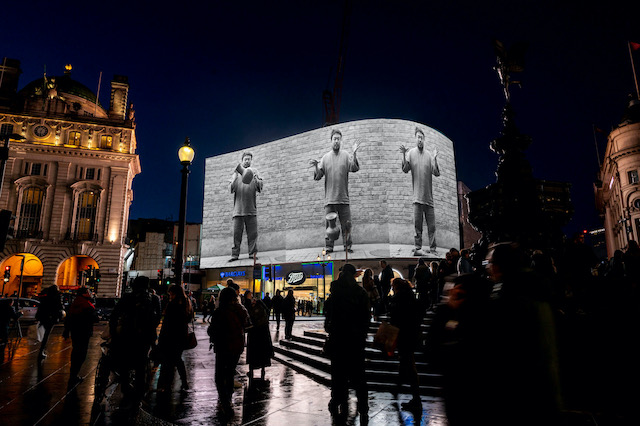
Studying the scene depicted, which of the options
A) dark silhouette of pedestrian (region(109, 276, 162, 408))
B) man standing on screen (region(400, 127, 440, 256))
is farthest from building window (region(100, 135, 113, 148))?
dark silhouette of pedestrian (region(109, 276, 162, 408))

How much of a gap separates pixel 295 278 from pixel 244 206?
8510 millimetres

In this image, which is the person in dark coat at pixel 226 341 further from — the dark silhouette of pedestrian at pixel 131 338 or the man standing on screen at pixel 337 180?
the man standing on screen at pixel 337 180

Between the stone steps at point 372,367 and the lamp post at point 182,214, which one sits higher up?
the lamp post at point 182,214

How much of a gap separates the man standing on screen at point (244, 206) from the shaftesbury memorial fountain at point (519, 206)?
29.0m

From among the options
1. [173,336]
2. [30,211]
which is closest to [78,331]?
[173,336]

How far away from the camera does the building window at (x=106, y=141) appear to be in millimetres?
46875

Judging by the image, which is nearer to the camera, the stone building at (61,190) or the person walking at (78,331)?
the person walking at (78,331)

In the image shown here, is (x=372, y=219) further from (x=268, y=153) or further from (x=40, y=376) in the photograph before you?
(x=40, y=376)

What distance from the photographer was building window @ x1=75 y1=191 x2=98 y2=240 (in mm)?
43844

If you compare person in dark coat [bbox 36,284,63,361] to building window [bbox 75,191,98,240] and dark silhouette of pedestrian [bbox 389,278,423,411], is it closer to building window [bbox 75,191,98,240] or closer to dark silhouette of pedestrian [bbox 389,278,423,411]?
dark silhouette of pedestrian [bbox 389,278,423,411]

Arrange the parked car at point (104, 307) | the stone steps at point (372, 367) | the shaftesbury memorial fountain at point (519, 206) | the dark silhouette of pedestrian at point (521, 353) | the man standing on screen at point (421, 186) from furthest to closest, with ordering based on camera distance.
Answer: the man standing on screen at point (421, 186), the parked car at point (104, 307), the shaftesbury memorial fountain at point (519, 206), the stone steps at point (372, 367), the dark silhouette of pedestrian at point (521, 353)

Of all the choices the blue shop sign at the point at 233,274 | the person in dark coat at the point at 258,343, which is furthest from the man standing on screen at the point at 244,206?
the person in dark coat at the point at 258,343

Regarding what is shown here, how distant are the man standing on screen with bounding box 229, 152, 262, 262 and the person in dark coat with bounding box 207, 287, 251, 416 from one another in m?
31.1

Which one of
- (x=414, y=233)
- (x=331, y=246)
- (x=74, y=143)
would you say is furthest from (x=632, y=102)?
(x=74, y=143)
